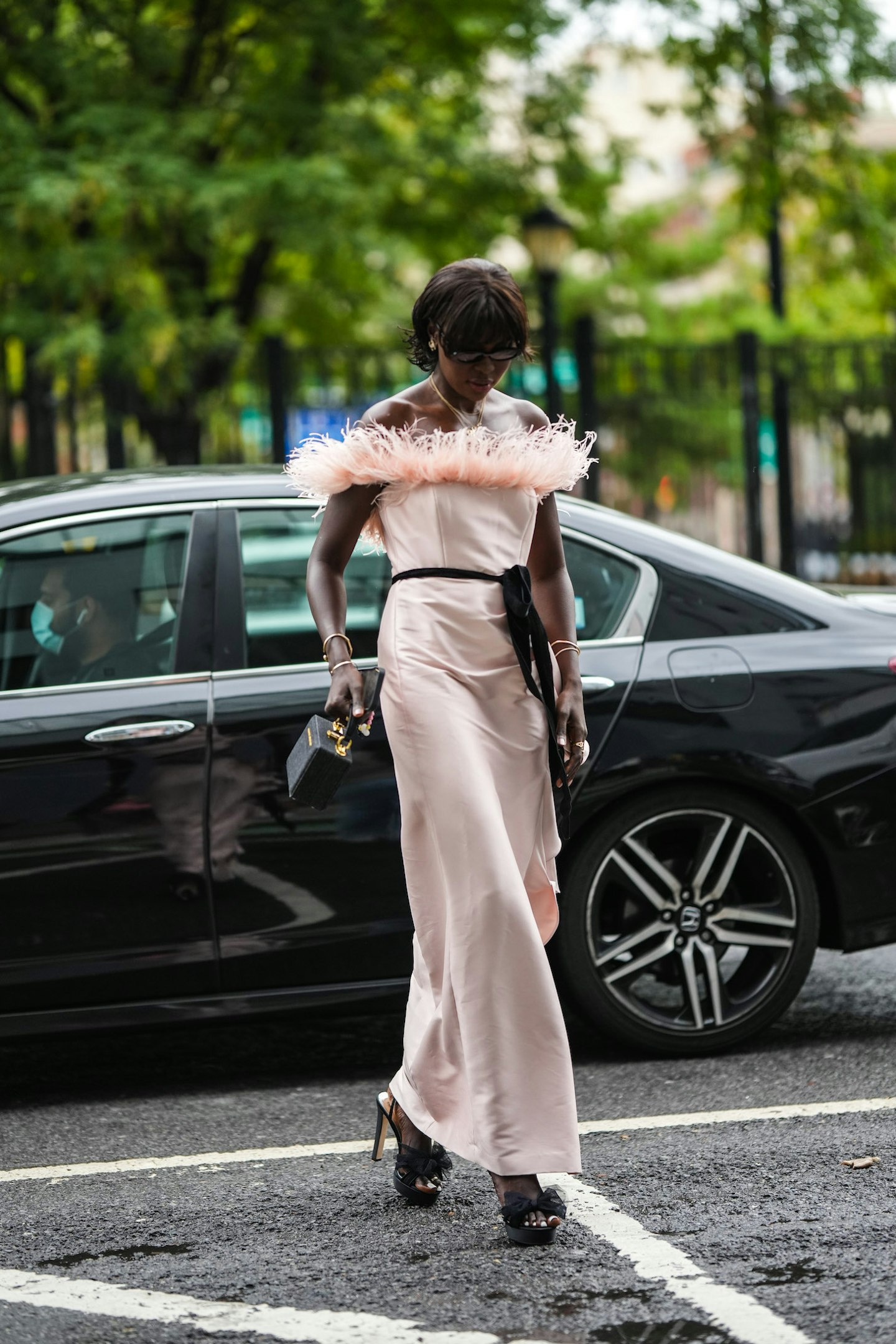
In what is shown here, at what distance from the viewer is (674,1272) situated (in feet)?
10.6

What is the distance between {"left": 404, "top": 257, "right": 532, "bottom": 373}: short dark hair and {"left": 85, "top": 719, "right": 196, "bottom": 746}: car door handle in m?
1.34

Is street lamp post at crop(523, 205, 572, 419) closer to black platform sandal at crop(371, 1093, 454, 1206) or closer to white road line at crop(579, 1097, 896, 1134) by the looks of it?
white road line at crop(579, 1097, 896, 1134)

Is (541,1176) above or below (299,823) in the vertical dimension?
below

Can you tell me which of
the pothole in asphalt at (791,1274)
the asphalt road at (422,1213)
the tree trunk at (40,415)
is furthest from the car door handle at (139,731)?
the tree trunk at (40,415)

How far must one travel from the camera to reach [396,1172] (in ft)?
12.0

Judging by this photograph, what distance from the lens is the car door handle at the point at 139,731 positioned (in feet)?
14.4

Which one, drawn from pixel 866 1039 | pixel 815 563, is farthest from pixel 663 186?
pixel 866 1039

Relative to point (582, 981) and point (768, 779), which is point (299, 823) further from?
point (768, 779)

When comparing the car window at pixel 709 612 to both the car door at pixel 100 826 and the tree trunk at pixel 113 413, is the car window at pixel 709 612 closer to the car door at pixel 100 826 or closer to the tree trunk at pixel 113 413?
the car door at pixel 100 826

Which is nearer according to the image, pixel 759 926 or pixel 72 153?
pixel 759 926

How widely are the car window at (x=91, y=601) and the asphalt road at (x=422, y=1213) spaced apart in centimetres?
95

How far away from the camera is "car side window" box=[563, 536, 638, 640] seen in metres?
4.79

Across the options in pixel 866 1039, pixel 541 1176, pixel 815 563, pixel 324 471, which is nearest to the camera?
pixel 324 471

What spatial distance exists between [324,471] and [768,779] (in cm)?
167
